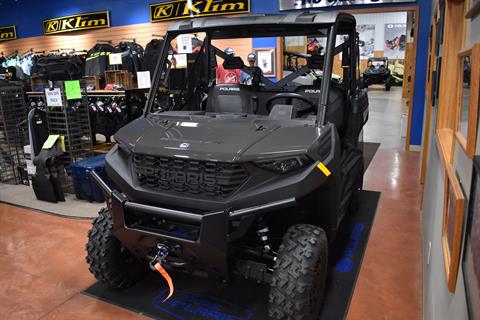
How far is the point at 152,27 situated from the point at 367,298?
7.72m

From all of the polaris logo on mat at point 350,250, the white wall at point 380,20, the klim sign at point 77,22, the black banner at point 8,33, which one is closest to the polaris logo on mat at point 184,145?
the polaris logo on mat at point 350,250

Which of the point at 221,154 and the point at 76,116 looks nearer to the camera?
the point at 221,154

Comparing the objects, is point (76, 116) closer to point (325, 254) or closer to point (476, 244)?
point (325, 254)

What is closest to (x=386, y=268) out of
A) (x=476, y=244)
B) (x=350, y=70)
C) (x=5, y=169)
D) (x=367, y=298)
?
(x=367, y=298)

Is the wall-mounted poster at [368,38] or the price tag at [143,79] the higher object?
the wall-mounted poster at [368,38]

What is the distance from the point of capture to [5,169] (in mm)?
5922

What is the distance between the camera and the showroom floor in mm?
2652

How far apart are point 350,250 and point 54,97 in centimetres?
375

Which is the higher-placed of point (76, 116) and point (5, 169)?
point (76, 116)

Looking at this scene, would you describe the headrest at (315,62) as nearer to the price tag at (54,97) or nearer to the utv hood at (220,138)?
the utv hood at (220,138)

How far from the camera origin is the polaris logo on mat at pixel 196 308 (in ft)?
8.38

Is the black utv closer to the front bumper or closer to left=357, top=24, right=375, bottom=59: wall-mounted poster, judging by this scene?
left=357, top=24, right=375, bottom=59: wall-mounted poster

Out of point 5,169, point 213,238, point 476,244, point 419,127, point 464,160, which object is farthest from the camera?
point 419,127

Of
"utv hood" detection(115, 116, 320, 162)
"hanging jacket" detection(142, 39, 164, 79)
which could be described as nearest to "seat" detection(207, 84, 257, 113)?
"utv hood" detection(115, 116, 320, 162)
